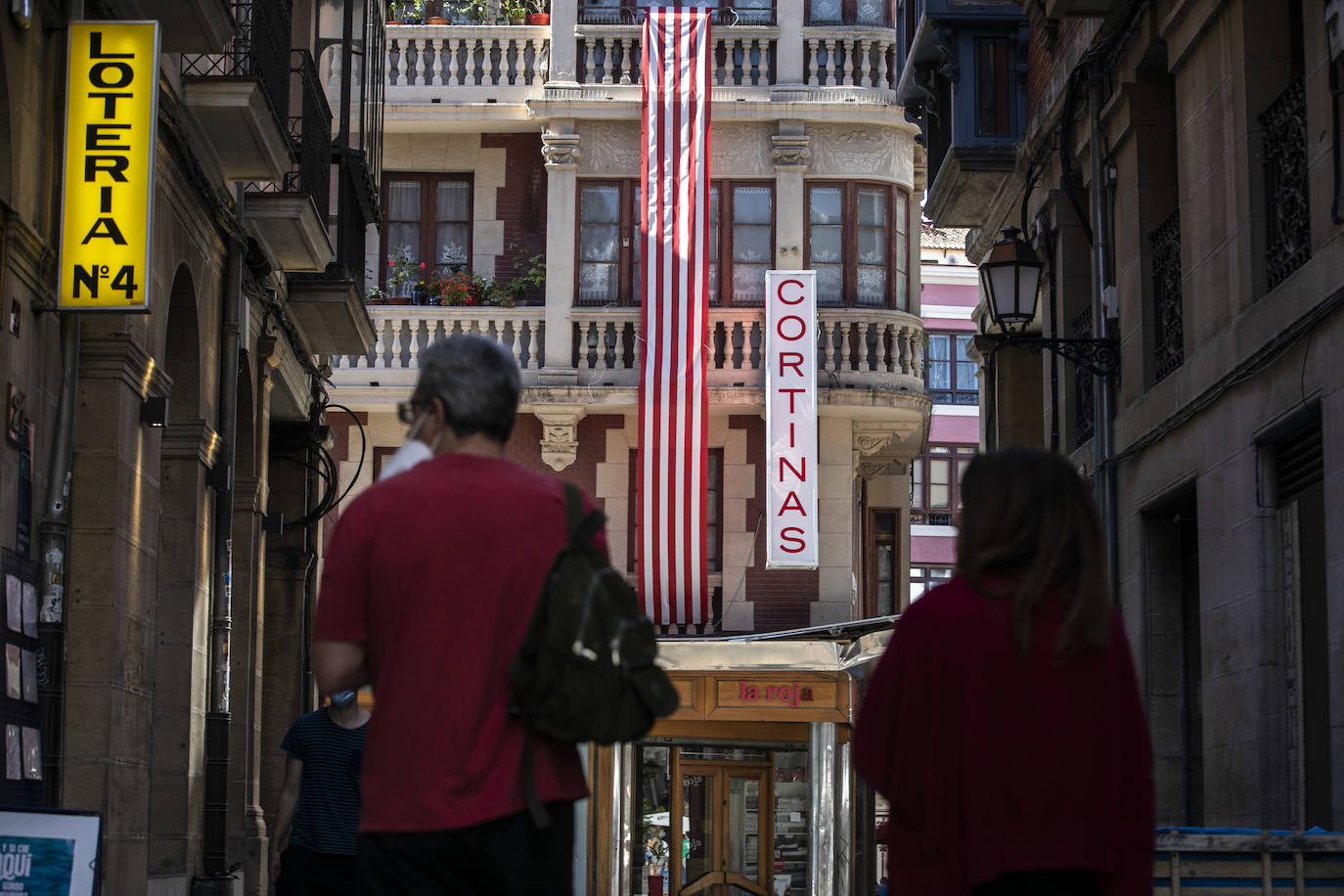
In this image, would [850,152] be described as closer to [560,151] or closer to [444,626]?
[560,151]

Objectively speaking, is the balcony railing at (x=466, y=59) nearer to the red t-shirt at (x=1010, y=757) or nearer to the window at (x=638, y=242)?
the window at (x=638, y=242)

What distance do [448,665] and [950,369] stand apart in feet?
150

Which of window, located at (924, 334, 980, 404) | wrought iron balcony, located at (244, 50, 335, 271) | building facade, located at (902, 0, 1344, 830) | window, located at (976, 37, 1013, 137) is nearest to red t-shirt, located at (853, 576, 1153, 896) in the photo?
building facade, located at (902, 0, 1344, 830)

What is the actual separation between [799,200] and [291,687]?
9.47 meters

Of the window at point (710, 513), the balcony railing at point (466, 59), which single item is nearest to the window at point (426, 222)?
the balcony railing at point (466, 59)

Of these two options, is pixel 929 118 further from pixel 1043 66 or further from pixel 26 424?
pixel 26 424

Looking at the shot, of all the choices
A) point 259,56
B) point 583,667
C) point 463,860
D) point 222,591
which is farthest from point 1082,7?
point 463,860

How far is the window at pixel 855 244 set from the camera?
27.0 meters

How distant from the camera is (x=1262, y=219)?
40.0 ft

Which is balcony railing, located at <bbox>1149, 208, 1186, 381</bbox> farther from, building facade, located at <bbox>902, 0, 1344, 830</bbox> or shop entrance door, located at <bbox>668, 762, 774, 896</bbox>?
shop entrance door, located at <bbox>668, 762, 774, 896</bbox>

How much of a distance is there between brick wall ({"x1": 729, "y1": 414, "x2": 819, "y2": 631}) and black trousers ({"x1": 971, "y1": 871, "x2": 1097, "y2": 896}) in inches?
851

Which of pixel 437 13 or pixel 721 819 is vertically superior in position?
pixel 437 13

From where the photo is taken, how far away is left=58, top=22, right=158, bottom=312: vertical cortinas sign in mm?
11164

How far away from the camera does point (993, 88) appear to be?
19.1m
